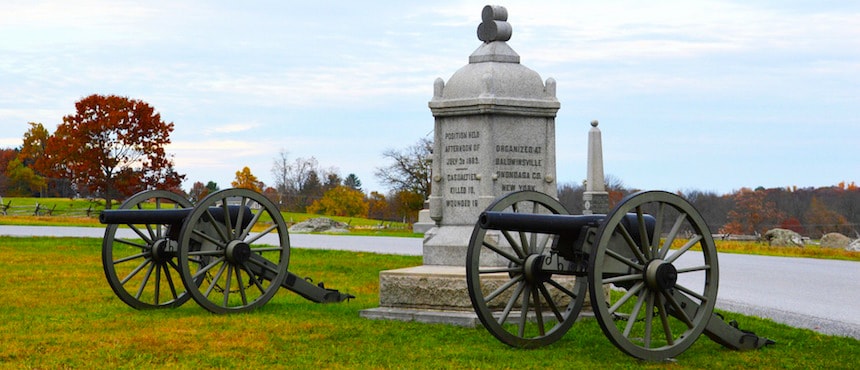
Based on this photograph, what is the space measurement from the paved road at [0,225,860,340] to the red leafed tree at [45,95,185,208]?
34102mm

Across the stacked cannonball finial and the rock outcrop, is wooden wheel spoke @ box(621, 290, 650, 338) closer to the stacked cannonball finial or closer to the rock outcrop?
the stacked cannonball finial

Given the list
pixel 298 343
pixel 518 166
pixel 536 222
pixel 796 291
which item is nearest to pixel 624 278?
pixel 536 222

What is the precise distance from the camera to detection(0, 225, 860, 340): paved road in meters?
12.2

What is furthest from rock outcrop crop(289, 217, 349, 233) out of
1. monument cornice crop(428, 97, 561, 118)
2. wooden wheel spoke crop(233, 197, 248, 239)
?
wooden wheel spoke crop(233, 197, 248, 239)

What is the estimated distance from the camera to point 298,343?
905 centimetres

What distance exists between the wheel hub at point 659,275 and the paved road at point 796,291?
9.08ft

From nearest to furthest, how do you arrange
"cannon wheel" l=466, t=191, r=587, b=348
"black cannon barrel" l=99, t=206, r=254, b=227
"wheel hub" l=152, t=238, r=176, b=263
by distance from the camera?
"cannon wheel" l=466, t=191, r=587, b=348 → "black cannon barrel" l=99, t=206, r=254, b=227 → "wheel hub" l=152, t=238, r=176, b=263

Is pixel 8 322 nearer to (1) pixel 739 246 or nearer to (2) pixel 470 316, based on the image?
(2) pixel 470 316

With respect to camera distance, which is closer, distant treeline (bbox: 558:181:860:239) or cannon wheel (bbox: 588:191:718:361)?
cannon wheel (bbox: 588:191:718:361)

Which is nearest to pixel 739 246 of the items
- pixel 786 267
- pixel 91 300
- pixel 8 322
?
pixel 786 267

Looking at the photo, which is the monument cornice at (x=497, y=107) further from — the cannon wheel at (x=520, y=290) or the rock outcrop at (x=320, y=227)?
the rock outcrop at (x=320, y=227)

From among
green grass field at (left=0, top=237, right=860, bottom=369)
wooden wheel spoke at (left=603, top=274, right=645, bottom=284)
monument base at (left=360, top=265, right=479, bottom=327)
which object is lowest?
green grass field at (left=0, top=237, right=860, bottom=369)

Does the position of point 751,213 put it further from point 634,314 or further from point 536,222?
point 634,314

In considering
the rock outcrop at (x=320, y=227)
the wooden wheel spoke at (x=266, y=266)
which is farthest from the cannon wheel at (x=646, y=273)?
the rock outcrop at (x=320, y=227)
